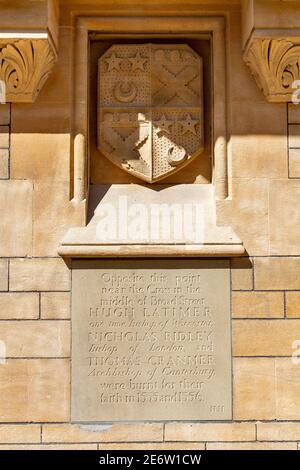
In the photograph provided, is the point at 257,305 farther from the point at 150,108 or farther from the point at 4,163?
the point at 4,163

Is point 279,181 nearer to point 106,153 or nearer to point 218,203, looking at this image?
point 218,203

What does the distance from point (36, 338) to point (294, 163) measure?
2867mm

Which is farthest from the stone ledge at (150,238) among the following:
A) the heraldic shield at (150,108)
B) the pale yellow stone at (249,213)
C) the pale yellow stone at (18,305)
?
the pale yellow stone at (18,305)

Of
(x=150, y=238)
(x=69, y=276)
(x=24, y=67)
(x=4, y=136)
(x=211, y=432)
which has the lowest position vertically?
(x=211, y=432)

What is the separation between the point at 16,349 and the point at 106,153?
1.99m

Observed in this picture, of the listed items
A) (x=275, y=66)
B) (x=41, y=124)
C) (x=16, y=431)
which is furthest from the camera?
(x=41, y=124)

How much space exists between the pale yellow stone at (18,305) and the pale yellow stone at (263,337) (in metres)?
1.83

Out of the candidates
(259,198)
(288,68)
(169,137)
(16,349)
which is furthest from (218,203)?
(16,349)

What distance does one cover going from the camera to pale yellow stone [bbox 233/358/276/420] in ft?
19.6

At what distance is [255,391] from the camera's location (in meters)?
5.97

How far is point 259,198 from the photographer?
6121mm

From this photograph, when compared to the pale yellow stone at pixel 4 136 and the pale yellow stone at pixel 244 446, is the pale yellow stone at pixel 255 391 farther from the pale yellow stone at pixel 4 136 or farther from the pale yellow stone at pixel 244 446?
the pale yellow stone at pixel 4 136

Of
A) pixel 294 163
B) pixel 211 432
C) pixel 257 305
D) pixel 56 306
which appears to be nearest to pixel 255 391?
pixel 211 432

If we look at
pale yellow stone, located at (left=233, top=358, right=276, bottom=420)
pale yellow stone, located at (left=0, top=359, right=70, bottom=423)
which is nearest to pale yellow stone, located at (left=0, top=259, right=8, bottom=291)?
pale yellow stone, located at (left=0, top=359, right=70, bottom=423)
